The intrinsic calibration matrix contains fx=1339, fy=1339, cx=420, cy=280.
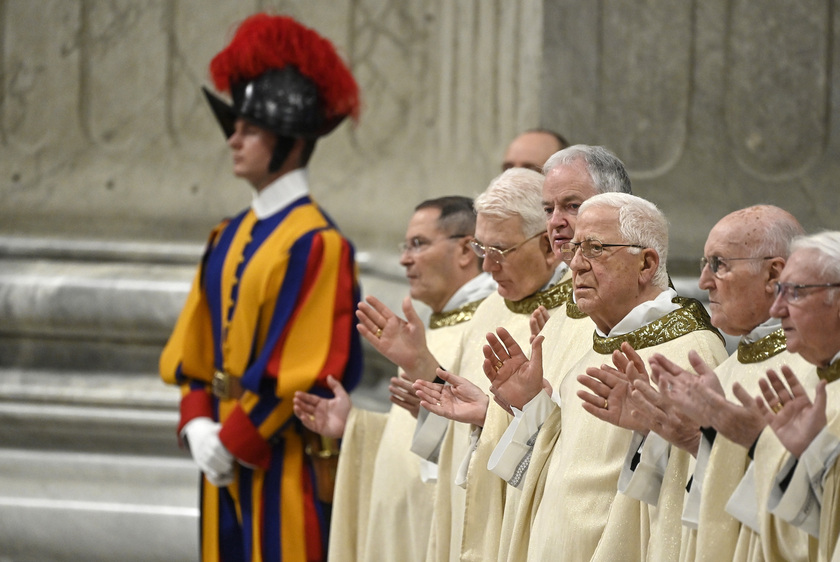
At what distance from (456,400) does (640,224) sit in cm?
73

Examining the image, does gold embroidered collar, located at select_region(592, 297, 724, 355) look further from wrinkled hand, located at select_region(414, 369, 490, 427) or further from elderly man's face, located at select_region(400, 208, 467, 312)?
elderly man's face, located at select_region(400, 208, 467, 312)

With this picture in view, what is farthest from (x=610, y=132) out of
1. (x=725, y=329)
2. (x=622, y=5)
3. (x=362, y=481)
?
(x=725, y=329)

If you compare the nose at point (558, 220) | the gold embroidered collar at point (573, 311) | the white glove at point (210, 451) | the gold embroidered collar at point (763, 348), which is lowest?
the white glove at point (210, 451)

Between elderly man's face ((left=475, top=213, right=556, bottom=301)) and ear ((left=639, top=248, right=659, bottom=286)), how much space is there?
1.84 ft

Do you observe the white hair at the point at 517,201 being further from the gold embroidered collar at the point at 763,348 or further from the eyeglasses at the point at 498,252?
the gold embroidered collar at the point at 763,348

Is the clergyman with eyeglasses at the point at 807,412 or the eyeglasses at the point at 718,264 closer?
the clergyman with eyeglasses at the point at 807,412

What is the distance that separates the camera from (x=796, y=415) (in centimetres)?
236

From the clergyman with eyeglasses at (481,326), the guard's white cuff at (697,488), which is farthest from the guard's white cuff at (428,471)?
the guard's white cuff at (697,488)

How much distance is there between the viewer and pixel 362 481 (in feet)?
14.3

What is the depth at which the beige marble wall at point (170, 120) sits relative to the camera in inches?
241

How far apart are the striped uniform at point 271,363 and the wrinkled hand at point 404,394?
0.75 meters

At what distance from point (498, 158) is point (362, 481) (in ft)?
6.11

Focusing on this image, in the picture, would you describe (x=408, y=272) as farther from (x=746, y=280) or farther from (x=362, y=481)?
(x=746, y=280)

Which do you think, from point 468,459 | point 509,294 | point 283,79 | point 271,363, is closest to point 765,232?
point 509,294
